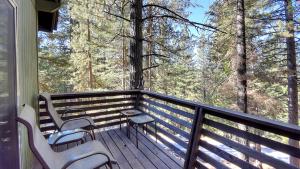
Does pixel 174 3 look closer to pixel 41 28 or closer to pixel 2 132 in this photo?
pixel 41 28

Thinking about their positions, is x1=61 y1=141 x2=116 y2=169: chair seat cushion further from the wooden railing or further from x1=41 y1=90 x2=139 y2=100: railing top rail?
x1=41 y1=90 x2=139 y2=100: railing top rail

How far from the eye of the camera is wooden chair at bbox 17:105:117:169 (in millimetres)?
1670

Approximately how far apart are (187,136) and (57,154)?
1645 mm

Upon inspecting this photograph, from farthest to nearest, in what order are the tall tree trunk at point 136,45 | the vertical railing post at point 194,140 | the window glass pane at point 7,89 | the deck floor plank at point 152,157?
1. the tall tree trunk at point 136,45
2. the deck floor plank at point 152,157
3. the vertical railing post at point 194,140
4. the window glass pane at point 7,89

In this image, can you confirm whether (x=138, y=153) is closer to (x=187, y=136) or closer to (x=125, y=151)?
(x=125, y=151)

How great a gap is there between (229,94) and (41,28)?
24.3ft

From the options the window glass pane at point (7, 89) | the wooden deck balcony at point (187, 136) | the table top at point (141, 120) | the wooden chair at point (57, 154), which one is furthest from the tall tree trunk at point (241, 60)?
the window glass pane at point (7, 89)

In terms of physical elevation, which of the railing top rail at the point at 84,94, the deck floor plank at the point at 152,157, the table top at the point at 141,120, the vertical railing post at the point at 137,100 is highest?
the railing top rail at the point at 84,94

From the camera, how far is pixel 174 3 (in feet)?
34.3

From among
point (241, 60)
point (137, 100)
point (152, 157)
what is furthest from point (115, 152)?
point (241, 60)

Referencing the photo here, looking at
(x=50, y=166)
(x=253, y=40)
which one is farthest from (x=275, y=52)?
(x=50, y=166)

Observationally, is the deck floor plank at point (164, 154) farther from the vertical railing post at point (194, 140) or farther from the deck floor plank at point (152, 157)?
the vertical railing post at point (194, 140)

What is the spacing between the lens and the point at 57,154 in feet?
7.36

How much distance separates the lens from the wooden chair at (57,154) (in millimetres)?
1670
